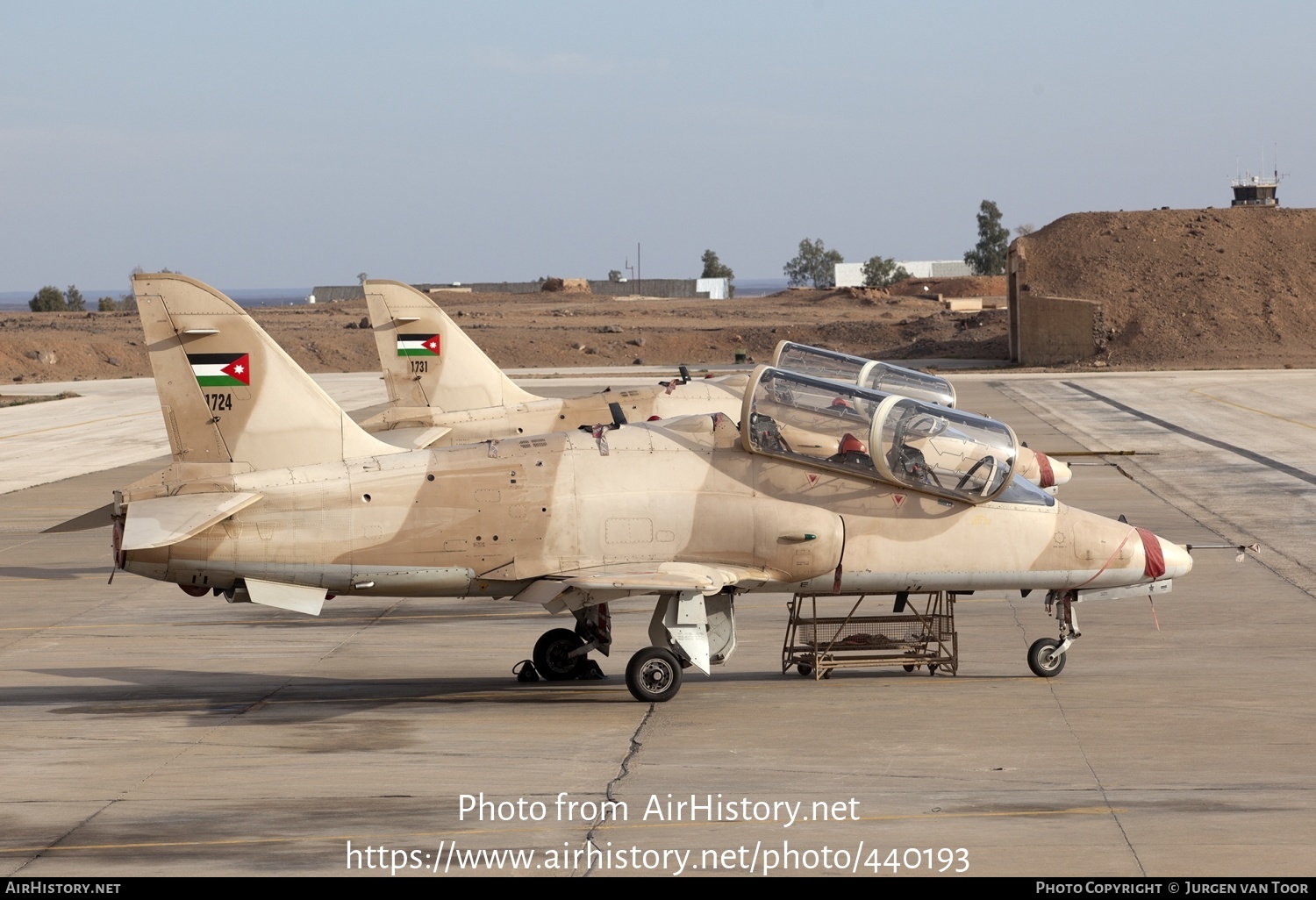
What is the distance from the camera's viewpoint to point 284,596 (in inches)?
497

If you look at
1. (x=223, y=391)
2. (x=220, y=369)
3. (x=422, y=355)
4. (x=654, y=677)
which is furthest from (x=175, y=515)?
(x=422, y=355)

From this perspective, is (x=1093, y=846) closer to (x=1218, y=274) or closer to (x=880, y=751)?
(x=880, y=751)

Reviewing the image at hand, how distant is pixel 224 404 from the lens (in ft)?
43.8

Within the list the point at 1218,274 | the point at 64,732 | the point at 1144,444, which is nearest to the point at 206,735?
the point at 64,732

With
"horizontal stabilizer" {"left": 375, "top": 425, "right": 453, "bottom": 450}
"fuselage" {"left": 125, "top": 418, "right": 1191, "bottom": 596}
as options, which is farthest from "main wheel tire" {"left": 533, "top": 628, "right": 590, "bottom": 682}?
"horizontal stabilizer" {"left": 375, "top": 425, "right": 453, "bottom": 450}

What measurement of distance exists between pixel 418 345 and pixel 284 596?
10.9 meters

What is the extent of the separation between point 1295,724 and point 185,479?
32.4ft

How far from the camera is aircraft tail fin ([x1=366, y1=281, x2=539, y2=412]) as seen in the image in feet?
75.5

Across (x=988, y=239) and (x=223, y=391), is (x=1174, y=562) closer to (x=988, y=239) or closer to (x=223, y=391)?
(x=223, y=391)

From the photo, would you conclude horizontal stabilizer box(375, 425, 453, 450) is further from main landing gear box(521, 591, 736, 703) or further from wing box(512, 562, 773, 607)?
wing box(512, 562, 773, 607)

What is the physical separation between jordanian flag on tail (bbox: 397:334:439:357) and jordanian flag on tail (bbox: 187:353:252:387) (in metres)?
9.49

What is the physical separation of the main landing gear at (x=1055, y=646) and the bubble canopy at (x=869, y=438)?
54.2 inches

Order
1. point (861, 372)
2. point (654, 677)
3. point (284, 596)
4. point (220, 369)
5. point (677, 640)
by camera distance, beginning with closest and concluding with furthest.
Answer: point (677, 640), point (654, 677), point (284, 596), point (220, 369), point (861, 372)

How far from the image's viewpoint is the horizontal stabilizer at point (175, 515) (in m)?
12.2
